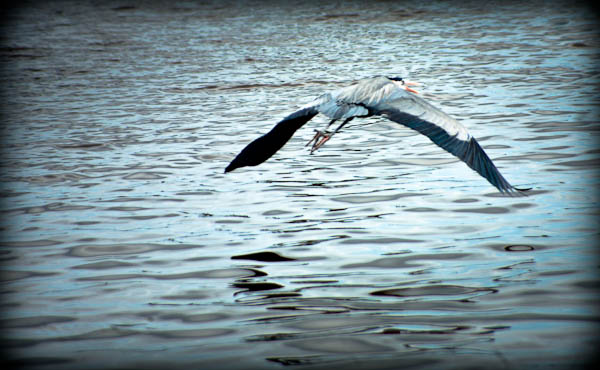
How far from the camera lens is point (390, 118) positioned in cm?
704

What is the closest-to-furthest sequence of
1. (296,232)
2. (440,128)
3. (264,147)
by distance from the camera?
(440,128) < (296,232) < (264,147)

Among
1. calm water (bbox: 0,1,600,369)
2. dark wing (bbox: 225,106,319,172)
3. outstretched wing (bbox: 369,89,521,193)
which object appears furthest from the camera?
dark wing (bbox: 225,106,319,172)

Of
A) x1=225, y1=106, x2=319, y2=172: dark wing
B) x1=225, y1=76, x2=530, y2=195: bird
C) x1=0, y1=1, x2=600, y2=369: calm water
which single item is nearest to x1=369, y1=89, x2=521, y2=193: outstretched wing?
x1=225, y1=76, x2=530, y2=195: bird

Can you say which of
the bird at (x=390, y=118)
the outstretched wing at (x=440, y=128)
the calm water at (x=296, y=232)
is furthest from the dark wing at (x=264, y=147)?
the outstretched wing at (x=440, y=128)

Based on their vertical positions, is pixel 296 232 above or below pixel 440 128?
below

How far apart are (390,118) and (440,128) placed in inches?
19.4

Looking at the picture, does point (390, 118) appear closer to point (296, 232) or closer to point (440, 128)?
point (440, 128)

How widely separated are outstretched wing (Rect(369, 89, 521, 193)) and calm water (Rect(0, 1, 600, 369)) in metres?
0.60

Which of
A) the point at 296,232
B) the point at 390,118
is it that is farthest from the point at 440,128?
the point at 296,232

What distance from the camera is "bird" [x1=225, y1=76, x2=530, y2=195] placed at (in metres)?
6.66

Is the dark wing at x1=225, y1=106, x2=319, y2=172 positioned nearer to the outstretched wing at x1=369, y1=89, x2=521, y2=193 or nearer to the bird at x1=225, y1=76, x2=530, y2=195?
the bird at x1=225, y1=76, x2=530, y2=195

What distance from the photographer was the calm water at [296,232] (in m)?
4.64

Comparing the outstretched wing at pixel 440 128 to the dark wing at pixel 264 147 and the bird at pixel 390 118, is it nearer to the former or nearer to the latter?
the bird at pixel 390 118

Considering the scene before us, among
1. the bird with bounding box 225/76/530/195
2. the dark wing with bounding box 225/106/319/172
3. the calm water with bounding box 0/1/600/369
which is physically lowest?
the calm water with bounding box 0/1/600/369
